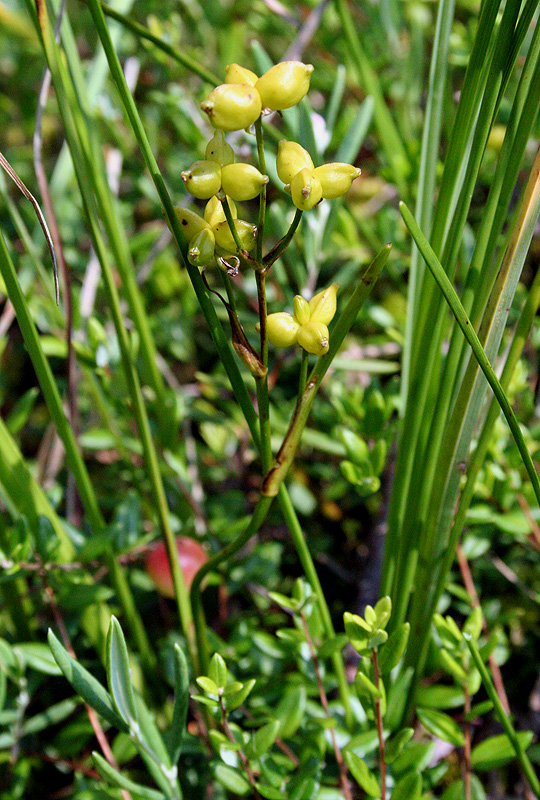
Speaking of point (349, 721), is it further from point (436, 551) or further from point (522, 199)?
point (522, 199)

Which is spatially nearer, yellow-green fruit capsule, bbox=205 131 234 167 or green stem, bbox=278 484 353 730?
yellow-green fruit capsule, bbox=205 131 234 167

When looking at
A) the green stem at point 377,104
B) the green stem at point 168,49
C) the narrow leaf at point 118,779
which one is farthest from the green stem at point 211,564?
the green stem at point 377,104

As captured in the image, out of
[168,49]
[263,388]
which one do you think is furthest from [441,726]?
[168,49]

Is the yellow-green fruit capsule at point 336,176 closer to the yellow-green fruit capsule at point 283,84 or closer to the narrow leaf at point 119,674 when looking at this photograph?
the yellow-green fruit capsule at point 283,84

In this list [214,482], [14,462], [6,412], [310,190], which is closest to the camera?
[310,190]

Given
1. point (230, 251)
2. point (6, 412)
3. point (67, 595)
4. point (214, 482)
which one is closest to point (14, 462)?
point (67, 595)

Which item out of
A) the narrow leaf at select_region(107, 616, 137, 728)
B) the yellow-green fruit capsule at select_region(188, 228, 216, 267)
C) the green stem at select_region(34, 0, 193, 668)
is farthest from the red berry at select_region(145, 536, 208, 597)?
the yellow-green fruit capsule at select_region(188, 228, 216, 267)

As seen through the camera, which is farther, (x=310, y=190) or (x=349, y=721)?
(x=349, y=721)

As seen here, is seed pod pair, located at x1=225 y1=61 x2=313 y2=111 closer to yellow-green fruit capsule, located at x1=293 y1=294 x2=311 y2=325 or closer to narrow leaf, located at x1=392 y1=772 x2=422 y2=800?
yellow-green fruit capsule, located at x1=293 y1=294 x2=311 y2=325
